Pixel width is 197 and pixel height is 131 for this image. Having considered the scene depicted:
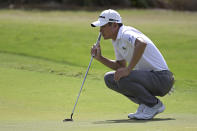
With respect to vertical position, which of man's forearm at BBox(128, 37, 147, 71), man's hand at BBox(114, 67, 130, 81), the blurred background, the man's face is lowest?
the blurred background

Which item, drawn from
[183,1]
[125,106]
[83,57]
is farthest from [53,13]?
[125,106]

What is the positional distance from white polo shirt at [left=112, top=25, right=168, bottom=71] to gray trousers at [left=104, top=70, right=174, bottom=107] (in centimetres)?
8

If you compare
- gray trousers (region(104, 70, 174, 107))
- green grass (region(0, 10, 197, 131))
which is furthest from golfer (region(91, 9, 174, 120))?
green grass (region(0, 10, 197, 131))

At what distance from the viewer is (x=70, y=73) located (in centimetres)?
1093

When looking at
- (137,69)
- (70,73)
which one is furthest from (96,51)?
(70,73)

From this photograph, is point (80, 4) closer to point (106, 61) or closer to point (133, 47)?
point (106, 61)

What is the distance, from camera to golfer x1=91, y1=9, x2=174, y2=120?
20.7 ft

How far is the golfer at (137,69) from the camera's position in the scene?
20.7ft

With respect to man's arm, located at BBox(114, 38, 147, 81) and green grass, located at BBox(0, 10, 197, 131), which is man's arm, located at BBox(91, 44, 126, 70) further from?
green grass, located at BBox(0, 10, 197, 131)

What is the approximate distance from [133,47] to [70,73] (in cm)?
472

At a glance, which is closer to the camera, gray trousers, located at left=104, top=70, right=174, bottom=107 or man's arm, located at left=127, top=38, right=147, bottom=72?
man's arm, located at left=127, top=38, right=147, bottom=72

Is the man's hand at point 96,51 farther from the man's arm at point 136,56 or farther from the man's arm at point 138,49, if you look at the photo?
the man's arm at point 138,49

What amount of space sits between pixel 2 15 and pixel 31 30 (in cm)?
415

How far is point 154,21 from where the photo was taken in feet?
75.3
